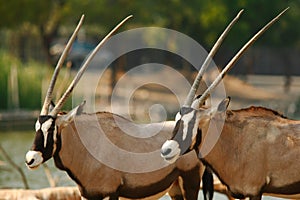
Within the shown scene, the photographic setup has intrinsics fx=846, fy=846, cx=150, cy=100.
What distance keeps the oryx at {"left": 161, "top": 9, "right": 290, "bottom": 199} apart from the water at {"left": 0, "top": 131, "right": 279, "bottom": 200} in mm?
3318

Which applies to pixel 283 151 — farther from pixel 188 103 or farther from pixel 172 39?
pixel 172 39

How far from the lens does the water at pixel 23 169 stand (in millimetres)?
13523

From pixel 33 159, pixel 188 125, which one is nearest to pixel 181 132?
pixel 188 125

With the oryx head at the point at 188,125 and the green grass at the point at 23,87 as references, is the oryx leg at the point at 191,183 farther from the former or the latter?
the green grass at the point at 23,87

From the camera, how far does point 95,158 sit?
661 centimetres

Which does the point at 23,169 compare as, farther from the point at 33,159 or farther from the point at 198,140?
the point at 198,140

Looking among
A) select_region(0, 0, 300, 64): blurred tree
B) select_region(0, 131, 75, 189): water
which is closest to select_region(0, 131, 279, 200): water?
select_region(0, 131, 75, 189): water

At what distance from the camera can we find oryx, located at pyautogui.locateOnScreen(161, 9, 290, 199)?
630cm

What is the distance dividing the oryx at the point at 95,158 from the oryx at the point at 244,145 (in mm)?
436

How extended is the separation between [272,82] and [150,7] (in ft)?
26.4

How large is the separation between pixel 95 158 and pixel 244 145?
116 cm

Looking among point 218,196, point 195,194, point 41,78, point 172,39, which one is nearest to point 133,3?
point 172,39

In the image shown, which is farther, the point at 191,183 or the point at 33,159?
the point at 191,183

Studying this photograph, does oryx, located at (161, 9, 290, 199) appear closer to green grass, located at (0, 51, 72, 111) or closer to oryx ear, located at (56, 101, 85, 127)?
oryx ear, located at (56, 101, 85, 127)
